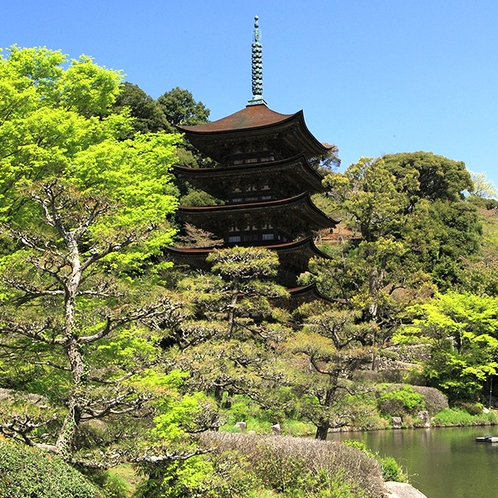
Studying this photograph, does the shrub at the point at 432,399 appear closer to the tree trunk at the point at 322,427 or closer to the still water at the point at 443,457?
the still water at the point at 443,457

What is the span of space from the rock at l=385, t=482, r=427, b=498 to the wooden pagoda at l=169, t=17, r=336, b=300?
1375 centimetres

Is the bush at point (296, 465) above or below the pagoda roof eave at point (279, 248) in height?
below

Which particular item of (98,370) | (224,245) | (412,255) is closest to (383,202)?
(412,255)

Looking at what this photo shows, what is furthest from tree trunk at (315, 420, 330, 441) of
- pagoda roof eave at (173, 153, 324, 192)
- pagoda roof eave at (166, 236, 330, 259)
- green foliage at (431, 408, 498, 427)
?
pagoda roof eave at (173, 153, 324, 192)

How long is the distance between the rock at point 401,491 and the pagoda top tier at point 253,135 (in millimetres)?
17793

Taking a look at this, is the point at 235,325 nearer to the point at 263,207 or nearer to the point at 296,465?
the point at 263,207

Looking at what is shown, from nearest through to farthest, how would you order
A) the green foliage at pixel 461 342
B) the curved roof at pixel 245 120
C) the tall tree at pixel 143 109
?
the curved roof at pixel 245 120
the green foliage at pixel 461 342
the tall tree at pixel 143 109

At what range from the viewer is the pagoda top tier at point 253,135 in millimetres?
27719

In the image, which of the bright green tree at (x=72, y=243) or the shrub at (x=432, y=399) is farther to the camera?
the shrub at (x=432, y=399)

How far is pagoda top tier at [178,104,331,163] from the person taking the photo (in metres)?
27.7

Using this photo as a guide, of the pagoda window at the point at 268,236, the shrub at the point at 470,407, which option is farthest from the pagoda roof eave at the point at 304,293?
the shrub at the point at 470,407

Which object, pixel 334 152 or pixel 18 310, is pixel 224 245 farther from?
pixel 334 152

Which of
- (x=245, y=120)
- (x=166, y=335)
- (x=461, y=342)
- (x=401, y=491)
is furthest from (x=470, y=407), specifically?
(x=401, y=491)

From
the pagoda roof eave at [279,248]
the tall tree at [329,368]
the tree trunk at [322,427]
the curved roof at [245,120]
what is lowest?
the tree trunk at [322,427]
